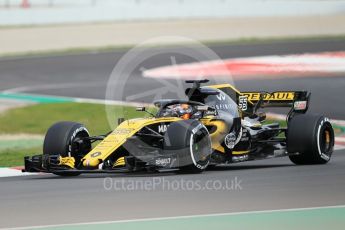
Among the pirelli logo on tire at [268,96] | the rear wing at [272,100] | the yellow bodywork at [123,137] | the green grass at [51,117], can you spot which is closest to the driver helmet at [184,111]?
the yellow bodywork at [123,137]

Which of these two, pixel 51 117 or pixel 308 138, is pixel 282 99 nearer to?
pixel 308 138

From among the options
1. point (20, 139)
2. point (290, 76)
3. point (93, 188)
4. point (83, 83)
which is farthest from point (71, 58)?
point (93, 188)

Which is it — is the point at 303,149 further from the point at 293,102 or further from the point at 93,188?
the point at 93,188

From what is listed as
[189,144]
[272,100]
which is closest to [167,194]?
[189,144]

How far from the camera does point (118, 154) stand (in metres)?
13.3

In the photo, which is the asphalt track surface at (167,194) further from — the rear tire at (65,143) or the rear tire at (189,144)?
the rear tire at (65,143)

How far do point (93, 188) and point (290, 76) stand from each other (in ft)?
55.9

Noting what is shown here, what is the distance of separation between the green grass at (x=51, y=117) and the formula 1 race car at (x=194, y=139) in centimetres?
445

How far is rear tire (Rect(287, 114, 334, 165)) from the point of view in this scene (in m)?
14.2

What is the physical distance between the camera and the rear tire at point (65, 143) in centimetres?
1376

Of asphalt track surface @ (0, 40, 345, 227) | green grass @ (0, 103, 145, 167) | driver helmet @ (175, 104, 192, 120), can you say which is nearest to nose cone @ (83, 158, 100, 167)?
asphalt track surface @ (0, 40, 345, 227)

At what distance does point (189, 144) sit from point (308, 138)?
2190 millimetres

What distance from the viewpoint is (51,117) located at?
2272 cm

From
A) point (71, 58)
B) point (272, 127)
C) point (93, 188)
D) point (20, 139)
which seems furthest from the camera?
point (71, 58)
